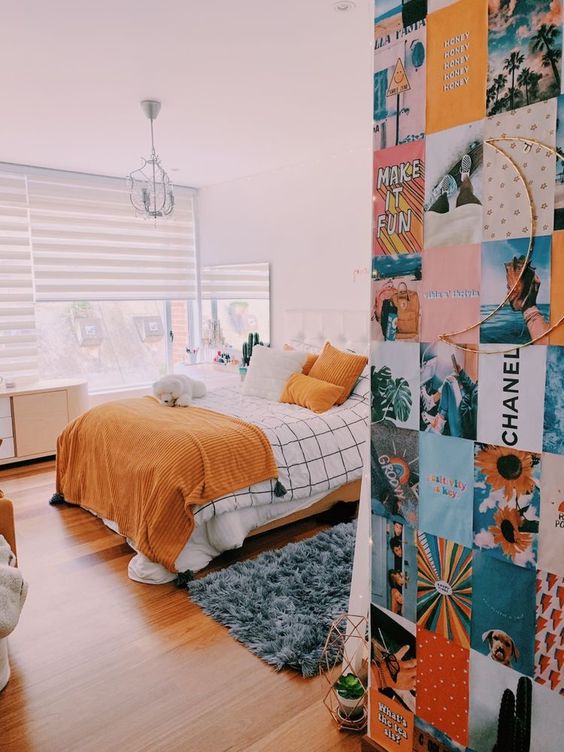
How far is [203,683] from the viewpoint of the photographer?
2.12m

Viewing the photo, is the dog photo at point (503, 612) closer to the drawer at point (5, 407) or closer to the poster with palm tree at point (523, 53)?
the poster with palm tree at point (523, 53)

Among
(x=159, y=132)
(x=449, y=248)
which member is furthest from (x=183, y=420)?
(x=449, y=248)

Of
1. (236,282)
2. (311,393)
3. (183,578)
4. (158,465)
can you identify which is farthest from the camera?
(236,282)

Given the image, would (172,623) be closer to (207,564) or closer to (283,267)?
(207,564)

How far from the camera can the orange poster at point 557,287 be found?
1.19 metres

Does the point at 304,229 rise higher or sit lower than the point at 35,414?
higher

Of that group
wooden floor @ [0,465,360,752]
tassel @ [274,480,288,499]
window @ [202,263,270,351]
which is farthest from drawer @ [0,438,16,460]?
tassel @ [274,480,288,499]

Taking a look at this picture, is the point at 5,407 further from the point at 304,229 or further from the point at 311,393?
the point at 304,229

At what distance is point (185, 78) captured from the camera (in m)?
3.03

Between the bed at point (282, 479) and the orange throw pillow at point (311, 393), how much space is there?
6 centimetres

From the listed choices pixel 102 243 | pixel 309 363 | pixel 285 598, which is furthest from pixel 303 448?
pixel 102 243

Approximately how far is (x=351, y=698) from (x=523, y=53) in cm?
190

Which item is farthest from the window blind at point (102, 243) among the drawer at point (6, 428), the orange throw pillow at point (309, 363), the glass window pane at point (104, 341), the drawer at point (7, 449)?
the orange throw pillow at point (309, 363)

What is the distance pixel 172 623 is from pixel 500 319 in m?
1.97
